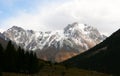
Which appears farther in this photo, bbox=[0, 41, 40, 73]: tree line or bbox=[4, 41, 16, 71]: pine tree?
bbox=[4, 41, 16, 71]: pine tree

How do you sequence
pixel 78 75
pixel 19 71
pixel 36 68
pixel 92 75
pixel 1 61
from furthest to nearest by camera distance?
pixel 92 75, pixel 78 75, pixel 36 68, pixel 19 71, pixel 1 61

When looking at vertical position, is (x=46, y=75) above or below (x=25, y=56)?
below

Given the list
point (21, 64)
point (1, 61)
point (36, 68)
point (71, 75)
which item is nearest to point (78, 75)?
point (71, 75)

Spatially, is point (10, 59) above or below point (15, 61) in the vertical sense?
above

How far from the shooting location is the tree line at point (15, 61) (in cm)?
11996

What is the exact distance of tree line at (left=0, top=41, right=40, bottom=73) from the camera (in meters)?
120

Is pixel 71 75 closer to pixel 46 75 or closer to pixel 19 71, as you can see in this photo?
pixel 46 75

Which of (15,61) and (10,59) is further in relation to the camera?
(15,61)

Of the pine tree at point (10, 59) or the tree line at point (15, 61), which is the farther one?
the pine tree at point (10, 59)

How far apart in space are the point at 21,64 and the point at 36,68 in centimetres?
1144

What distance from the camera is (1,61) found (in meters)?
119

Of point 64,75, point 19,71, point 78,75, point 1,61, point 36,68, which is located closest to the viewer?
point 1,61

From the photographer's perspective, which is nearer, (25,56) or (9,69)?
(9,69)

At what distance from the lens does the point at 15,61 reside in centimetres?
12656
